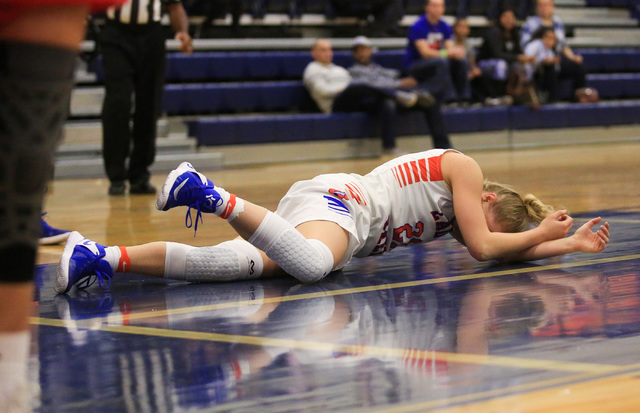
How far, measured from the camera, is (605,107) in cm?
1065

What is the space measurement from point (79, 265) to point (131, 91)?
3.04 metres

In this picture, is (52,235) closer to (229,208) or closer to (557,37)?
(229,208)

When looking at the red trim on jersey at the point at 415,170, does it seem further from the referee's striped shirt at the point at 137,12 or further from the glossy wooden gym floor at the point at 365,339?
the referee's striped shirt at the point at 137,12

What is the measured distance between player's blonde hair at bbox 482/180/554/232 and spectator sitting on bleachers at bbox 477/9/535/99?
23.5 ft

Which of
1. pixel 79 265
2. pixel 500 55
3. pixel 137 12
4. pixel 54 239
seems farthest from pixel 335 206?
pixel 500 55

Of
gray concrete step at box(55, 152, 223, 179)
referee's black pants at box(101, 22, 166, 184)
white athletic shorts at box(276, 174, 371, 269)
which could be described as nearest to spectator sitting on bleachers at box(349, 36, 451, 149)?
gray concrete step at box(55, 152, 223, 179)

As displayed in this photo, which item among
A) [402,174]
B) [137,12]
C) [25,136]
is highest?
[137,12]

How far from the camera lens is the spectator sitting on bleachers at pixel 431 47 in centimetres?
874

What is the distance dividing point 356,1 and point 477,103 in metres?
1.57

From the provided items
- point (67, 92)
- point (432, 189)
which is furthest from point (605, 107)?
point (67, 92)

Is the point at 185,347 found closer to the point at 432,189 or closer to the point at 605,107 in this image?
the point at 432,189

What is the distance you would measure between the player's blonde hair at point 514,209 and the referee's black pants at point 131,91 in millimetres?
2965

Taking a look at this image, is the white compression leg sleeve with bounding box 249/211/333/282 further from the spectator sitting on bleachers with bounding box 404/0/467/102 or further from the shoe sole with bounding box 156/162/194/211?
the spectator sitting on bleachers with bounding box 404/0/467/102

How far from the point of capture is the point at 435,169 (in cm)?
277
